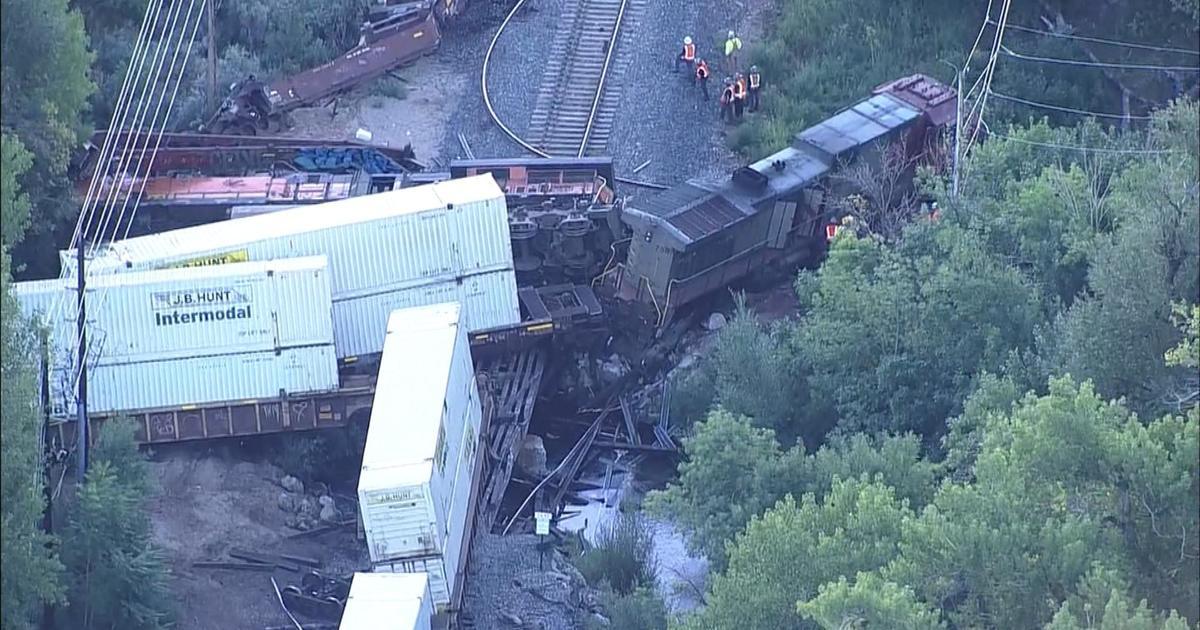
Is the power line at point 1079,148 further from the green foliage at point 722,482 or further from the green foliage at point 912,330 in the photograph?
the green foliage at point 722,482

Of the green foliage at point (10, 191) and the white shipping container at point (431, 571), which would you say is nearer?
the green foliage at point (10, 191)

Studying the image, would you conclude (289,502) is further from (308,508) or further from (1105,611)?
(1105,611)

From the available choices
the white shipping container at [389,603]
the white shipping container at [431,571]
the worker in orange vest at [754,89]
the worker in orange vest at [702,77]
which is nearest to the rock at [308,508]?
the white shipping container at [431,571]

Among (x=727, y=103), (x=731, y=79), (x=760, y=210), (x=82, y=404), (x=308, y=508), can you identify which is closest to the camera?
(x=82, y=404)

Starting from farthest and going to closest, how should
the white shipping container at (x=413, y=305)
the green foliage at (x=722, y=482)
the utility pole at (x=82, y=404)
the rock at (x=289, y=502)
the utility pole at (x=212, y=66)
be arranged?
the utility pole at (x=212, y=66)
the white shipping container at (x=413, y=305)
the rock at (x=289, y=502)
the green foliage at (x=722, y=482)
the utility pole at (x=82, y=404)

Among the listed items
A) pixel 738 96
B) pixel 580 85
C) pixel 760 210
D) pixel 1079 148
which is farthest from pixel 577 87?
pixel 1079 148

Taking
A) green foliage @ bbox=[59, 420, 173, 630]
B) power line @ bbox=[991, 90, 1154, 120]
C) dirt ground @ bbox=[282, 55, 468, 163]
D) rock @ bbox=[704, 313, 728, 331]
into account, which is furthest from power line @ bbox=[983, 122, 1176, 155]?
green foliage @ bbox=[59, 420, 173, 630]
